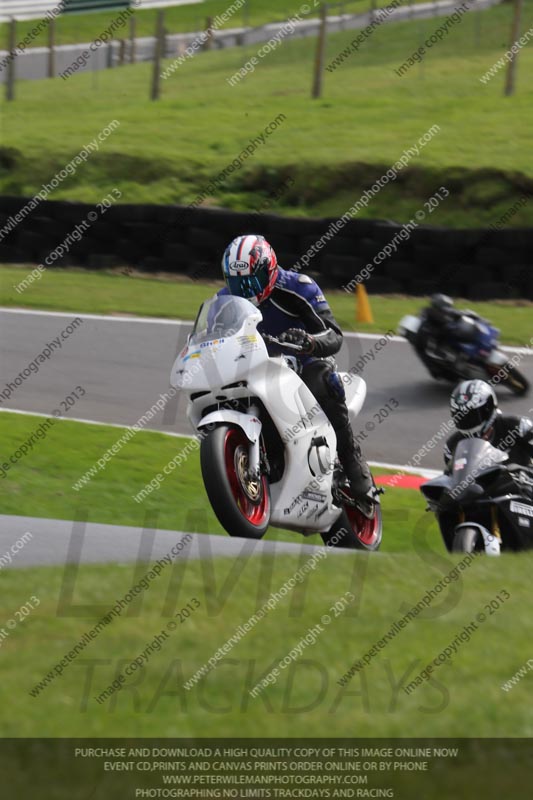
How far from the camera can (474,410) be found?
7.40 m

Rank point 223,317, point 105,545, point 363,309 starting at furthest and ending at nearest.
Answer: point 363,309 < point 223,317 < point 105,545

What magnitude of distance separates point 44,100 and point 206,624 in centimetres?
2324

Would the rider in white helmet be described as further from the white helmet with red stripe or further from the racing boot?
the white helmet with red stripe

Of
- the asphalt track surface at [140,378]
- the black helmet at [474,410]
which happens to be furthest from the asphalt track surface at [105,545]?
the asphalt track surface at [140,378]

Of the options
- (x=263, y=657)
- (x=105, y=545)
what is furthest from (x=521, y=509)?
(x=263, y=657)

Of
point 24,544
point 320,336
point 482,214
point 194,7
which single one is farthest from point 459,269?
point 194,7

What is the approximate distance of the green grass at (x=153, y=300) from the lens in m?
14.2

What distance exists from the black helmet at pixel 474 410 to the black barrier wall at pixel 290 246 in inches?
286

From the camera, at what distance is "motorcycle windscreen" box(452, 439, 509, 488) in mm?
6996

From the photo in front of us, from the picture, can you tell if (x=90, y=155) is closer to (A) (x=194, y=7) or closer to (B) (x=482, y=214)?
(B) (x=482, y=214)

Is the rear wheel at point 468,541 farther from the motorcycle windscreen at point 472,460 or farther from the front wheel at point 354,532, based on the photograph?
the front wheel at point 354,532

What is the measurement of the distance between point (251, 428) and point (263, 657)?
6.75 ft

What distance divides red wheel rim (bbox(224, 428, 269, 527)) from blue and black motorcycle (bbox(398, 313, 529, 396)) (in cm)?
539

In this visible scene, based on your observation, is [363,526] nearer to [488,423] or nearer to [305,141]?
[488,423]
